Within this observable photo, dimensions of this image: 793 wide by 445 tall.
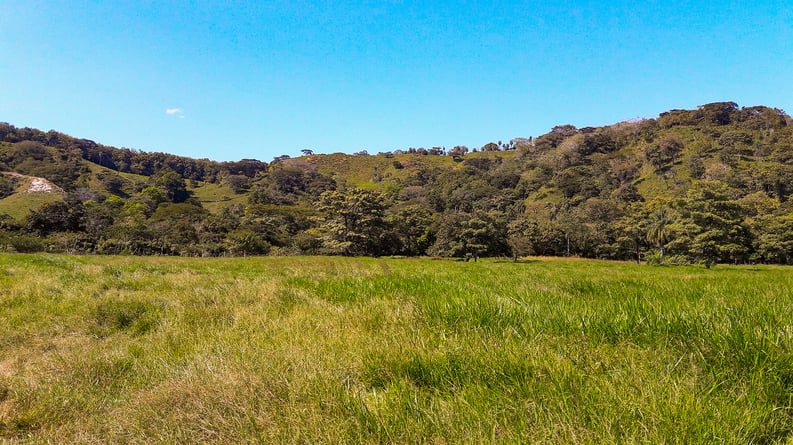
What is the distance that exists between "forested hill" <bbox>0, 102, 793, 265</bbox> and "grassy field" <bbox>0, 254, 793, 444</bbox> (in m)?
40.9

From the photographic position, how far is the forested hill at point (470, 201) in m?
59.0

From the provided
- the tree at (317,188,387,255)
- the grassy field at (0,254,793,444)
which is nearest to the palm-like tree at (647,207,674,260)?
the tree at (317,188,387,255)

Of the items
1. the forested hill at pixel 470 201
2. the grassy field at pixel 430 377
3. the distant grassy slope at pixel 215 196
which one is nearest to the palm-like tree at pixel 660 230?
the forested hill at pixel 470 201

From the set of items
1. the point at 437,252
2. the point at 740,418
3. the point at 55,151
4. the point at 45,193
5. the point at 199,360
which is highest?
the point at 55,151

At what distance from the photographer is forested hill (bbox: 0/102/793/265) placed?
193 feet

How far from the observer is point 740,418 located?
1.30 m

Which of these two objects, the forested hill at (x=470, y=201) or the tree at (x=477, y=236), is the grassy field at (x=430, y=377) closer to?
the forested hill at (x=470, y=201)

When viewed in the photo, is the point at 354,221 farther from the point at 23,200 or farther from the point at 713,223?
the point at 23,200

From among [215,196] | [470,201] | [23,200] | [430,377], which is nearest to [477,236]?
[430,377]

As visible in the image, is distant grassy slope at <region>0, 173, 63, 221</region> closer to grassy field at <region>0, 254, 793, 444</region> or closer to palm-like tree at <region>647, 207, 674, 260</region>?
grassy field at <region>0, 254, 793, 444</region>

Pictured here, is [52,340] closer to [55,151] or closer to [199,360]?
[199,360]

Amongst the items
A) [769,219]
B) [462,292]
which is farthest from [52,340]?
[769,219]

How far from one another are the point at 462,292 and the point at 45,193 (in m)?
141

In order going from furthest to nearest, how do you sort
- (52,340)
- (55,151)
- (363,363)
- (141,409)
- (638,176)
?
(55,151) → (638,176) → (52,340) → (363,363) → (141,409)
